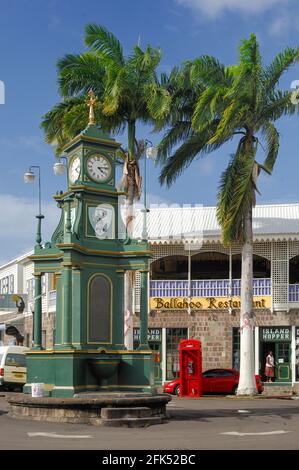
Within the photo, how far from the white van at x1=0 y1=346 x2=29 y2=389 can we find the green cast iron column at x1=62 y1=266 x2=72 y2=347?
12903 millimetres

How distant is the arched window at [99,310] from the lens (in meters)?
19.5

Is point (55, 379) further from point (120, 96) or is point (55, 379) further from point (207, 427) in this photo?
point (120, 96)

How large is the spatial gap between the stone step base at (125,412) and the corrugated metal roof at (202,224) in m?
21.0

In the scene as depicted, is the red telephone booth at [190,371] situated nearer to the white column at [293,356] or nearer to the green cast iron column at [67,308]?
the white column at [293,356]

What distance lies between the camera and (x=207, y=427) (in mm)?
16609

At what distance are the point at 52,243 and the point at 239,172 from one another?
38.0 feet

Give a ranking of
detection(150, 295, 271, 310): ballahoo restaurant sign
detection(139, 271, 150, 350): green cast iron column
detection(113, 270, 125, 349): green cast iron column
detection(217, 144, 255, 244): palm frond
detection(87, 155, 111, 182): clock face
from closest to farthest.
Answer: detection(113, 270, 125, 349): green cast iron column, detection(139, 271, 150, 350): green cast iron column, detection(87, 155, 111, 182): clock face, detection(217, 144, 255, 244): palm frond, detection(150, 295, 271, 310): ballahoo restaurant sign

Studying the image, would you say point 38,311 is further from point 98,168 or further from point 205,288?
point 205,288

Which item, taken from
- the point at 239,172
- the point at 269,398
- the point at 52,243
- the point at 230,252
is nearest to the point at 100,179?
the point at 52,243

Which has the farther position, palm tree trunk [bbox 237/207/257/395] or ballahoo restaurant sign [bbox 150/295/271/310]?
ballahoo restaurant sign [bbox 150/295/271/310]

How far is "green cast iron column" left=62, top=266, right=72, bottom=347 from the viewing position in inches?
748

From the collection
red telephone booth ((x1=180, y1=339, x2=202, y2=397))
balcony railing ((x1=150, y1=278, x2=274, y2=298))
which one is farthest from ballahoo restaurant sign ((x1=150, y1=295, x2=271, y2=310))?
red telephone booth ((x1=180, y1=339, x2=202, y2=397))

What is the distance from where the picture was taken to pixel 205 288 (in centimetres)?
3844

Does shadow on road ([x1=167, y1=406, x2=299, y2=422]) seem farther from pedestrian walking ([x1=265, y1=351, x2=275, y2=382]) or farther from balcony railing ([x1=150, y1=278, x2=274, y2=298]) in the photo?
balcony railing ([x1=150, y1=278, x2=274, y2=298])
